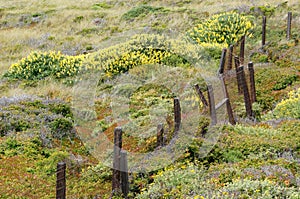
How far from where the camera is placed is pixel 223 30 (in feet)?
70.4

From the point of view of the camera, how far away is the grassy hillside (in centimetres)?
797

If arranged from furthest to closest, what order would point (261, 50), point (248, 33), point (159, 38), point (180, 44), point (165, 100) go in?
point (248, 33)
point (261, 50)
point (180, 44)
point (159, 38)
point (165, 100)

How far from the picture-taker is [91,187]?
8.87m

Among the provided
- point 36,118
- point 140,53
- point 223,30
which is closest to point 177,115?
point 36,118

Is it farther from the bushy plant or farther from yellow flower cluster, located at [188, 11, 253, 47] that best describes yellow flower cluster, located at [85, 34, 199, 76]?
yellow flower cluster, located at [188, 11, 253, 47]

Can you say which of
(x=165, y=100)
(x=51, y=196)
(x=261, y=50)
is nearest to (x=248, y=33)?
(x=261, y=50)

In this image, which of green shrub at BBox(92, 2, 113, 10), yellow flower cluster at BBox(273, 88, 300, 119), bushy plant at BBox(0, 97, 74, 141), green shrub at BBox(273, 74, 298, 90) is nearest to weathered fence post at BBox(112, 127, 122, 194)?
bushy plant at BBox(0, 97, 74, 141)

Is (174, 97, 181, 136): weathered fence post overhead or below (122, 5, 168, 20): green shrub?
overhead

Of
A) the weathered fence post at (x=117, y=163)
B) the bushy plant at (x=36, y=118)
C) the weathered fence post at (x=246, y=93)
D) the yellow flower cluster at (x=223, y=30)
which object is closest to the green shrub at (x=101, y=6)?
the yellow flower cluster at (x=223, y=30)

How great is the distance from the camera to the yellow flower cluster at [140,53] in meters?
14.9

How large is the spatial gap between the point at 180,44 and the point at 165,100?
Answer: 379 centimetres

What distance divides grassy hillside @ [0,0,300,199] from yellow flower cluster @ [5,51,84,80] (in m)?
0.05

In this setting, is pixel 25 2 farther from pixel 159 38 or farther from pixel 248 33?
pixel 159 38

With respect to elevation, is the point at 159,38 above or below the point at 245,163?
above
